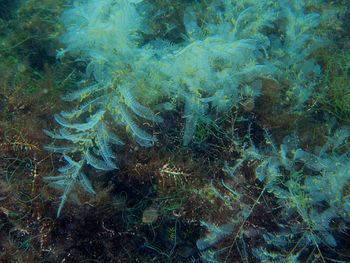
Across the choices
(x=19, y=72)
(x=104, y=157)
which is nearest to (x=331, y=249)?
(x=104, y=157)

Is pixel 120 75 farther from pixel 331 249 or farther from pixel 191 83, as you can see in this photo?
pixel 331 249

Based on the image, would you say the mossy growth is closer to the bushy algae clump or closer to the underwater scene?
the underwater scene

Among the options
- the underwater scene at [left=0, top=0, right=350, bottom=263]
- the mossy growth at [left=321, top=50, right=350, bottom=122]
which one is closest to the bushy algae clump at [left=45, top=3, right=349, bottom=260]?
the underwater scene at [left=0, top=0, right=350, bottom=263]

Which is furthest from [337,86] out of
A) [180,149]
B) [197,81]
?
[180,149]

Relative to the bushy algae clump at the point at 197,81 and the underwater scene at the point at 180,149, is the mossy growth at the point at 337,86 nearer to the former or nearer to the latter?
the underwater scene at the point at 180,149

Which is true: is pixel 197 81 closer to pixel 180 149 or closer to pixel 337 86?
pixel 180 149

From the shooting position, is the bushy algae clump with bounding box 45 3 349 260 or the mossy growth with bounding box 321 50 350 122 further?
the mossy growth with bounding box 321 50 350 122
